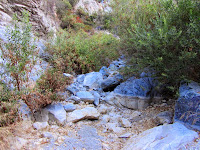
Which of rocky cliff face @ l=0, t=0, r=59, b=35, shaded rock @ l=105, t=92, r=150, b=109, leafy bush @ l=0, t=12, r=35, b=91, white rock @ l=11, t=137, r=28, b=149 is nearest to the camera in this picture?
white rock @ l=11, t=137, r=28, b=149

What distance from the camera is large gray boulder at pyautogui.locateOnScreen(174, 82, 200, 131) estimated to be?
7.76ft

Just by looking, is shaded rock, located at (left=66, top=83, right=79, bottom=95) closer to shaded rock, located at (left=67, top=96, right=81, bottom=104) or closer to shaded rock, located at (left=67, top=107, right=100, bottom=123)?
shaded rock, located at (left=67, top=96, right=81, bottom=104)

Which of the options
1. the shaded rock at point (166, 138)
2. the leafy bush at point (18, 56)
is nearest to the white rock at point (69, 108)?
the leafy bush at point (18, 56)

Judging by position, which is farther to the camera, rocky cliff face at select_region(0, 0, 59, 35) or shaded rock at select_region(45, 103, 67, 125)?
Result: rocky cliff face at select_region(0, 0, 59, 35)

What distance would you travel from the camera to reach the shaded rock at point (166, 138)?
2008mm

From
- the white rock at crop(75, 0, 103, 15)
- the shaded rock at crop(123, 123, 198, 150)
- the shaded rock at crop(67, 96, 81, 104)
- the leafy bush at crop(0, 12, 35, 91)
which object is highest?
the white rock at crop(75, 0, 103, 15)

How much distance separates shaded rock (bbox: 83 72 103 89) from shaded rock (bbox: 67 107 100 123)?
159 cm

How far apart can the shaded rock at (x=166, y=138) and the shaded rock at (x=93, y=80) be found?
9.66ft

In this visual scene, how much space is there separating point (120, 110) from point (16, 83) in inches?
99.4

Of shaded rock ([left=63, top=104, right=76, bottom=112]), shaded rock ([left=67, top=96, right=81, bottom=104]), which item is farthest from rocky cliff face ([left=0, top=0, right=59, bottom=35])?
shaded rock ([left=63, top=104, right=76, bottom=112])

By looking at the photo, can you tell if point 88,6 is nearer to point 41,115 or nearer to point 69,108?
point 69,108

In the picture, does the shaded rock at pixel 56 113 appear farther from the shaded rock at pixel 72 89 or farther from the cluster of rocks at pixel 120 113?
the shaded rock at pixel 72 89

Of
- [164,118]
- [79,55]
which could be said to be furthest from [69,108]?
[79,55]

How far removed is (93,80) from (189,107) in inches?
131
